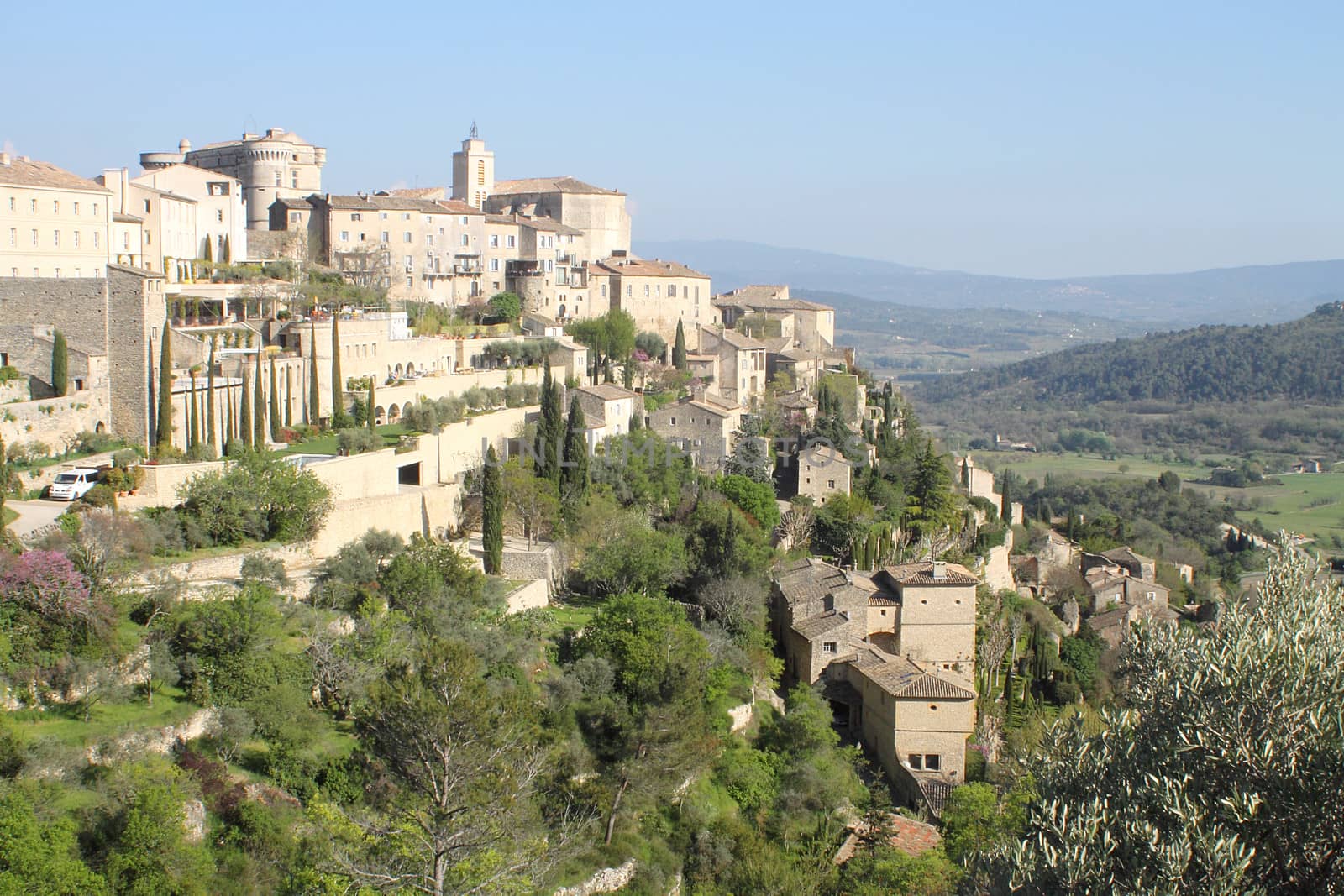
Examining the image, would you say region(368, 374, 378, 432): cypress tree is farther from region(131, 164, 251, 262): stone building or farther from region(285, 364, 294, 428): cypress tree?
region(131, 164, 251, 262): stone building

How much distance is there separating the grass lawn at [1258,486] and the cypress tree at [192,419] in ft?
201

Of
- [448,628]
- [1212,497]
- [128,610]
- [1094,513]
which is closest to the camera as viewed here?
[128,610]

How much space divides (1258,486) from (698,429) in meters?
70.4

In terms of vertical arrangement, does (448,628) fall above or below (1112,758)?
below

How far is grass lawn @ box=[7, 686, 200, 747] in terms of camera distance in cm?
1647

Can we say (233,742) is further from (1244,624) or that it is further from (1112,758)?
(1244,624)

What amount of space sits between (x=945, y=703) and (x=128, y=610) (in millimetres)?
15354

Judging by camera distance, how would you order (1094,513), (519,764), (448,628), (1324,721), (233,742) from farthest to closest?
(1094,513) < (448,628) < (233,742) < (519,764) < (1324,721)

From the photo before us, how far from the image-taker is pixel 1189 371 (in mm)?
134125

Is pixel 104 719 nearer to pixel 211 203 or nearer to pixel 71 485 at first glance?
pixel 71 485

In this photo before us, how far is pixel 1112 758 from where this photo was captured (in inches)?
440

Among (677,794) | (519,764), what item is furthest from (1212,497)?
(519,764)

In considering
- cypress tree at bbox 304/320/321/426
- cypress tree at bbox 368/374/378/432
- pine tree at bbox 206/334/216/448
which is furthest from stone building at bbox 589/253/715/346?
pine tree at bbox 206/334/216/448

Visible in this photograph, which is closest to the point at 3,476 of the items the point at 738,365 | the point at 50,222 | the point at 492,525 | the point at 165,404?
the point at 165,404
